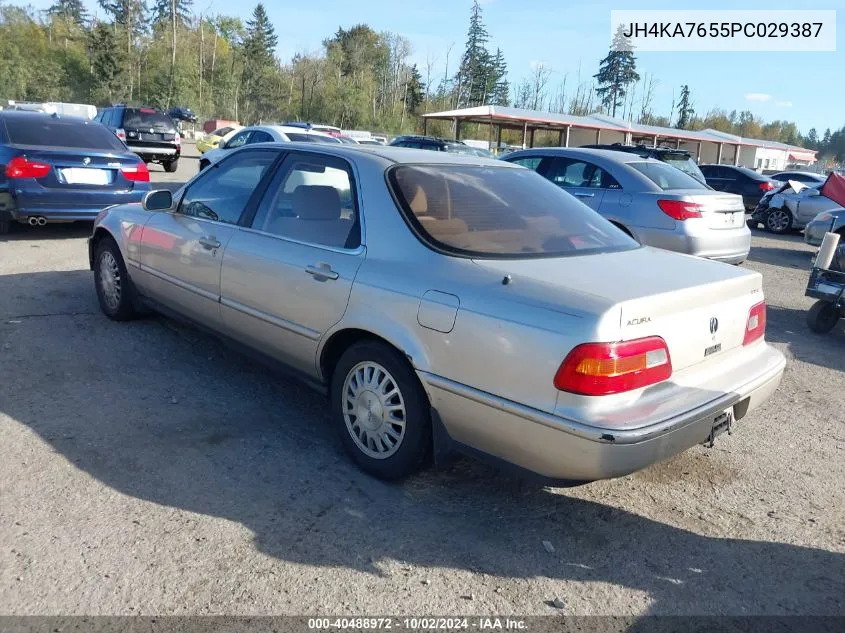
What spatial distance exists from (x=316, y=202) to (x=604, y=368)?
6.45 ft

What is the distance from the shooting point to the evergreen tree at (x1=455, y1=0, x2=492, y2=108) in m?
89.2

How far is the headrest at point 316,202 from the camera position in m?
3.90

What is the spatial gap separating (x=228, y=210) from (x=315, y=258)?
1103mm

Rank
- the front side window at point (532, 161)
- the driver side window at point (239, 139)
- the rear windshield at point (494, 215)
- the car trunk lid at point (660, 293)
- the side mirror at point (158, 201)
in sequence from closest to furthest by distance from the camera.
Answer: the car trunk lid at point (660, 293) < the rear windshield at point (494, 215) < the side mirror at point (158, 201) < the front side window at point (532, 161) < the driver side window at point (239, 139)

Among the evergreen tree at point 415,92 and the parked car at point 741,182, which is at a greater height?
the evergreen tree at point 415,92

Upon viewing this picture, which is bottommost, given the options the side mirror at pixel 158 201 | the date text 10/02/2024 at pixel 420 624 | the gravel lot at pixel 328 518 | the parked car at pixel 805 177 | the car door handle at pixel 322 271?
the date text 10/02/2024 at pixel 420 624

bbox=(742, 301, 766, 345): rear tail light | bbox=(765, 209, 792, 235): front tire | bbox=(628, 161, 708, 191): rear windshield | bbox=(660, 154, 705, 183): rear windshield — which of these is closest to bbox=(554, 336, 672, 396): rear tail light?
bbox=(742, 301, 766, 345): rear tail light

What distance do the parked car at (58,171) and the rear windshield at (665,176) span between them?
20.9 ft

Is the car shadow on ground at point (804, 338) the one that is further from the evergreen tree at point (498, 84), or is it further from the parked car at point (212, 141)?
the evergreen tree at point (498, 84)

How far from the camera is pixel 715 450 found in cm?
418

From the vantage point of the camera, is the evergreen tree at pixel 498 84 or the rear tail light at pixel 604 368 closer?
the rear tail light at pixel 604 368

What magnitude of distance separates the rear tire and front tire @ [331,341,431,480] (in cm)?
541

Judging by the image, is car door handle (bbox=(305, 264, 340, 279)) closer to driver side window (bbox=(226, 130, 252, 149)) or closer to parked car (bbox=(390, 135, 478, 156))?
driver side window (bbox=(226, 130, 252, 149))

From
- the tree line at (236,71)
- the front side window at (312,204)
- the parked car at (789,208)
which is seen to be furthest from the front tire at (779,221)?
the tree line at (236,71)
